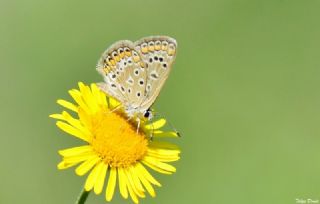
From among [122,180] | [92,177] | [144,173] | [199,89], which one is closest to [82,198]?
[92,177]

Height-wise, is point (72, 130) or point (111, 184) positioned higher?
point (72, 130)

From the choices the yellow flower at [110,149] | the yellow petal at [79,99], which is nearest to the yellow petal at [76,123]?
the yellow flower at [110,149]

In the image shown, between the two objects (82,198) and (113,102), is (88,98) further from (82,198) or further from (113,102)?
(82,198)

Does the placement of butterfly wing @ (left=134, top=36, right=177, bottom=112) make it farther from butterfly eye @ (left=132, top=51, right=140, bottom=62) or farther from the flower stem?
the flower stem

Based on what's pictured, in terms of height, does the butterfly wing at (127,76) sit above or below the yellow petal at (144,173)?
above

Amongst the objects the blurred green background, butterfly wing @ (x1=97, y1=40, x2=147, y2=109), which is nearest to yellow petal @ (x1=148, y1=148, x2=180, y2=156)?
butterfly wing @ (x1=97, y1=40, x2=147, y2=109)

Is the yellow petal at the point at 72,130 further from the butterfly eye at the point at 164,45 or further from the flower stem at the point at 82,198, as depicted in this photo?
the butterfly eye at the point at 164,45
